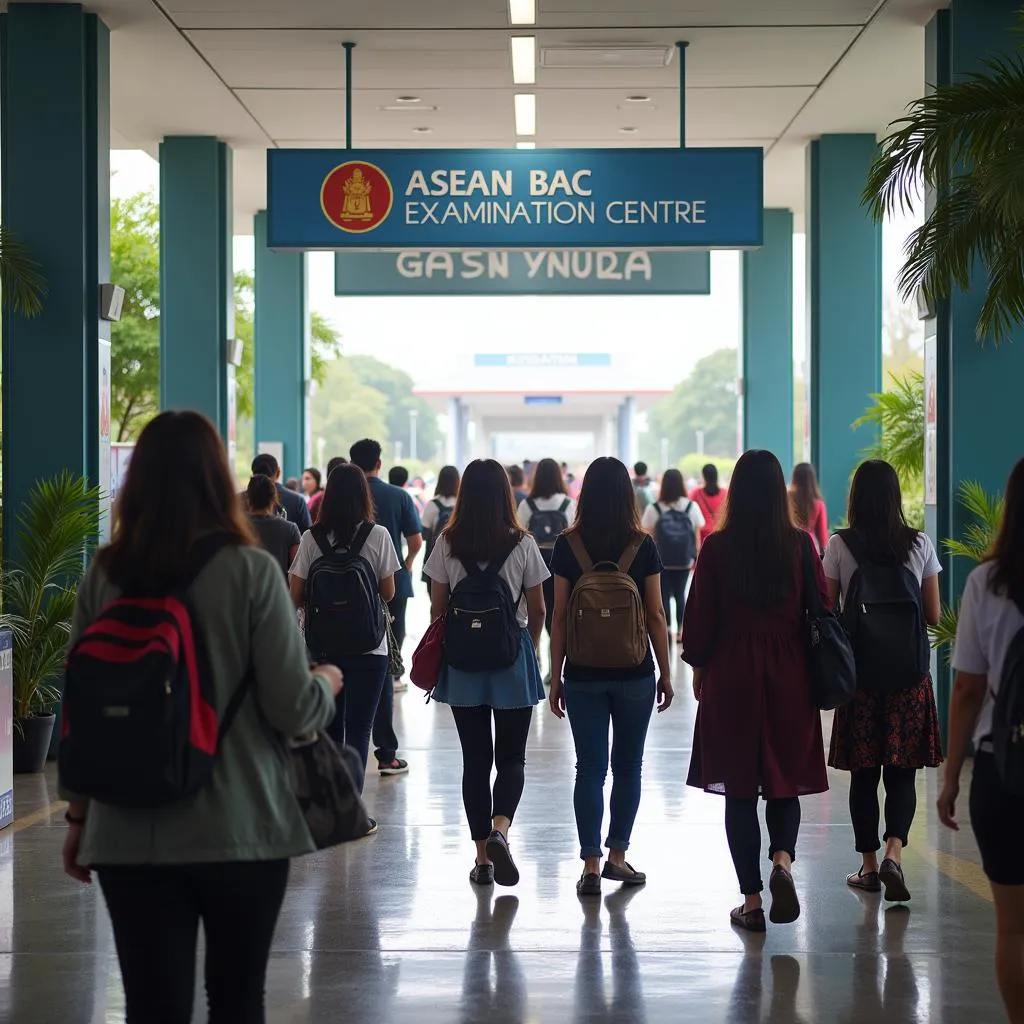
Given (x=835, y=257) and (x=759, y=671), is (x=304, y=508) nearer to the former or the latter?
(x=759, y=671)

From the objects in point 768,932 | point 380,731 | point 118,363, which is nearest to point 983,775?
point 768,932

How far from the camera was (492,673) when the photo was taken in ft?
18.2

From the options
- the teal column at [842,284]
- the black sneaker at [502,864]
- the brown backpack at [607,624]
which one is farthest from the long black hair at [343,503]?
the teal column at [842,284]

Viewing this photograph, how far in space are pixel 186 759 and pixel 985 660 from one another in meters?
1.95

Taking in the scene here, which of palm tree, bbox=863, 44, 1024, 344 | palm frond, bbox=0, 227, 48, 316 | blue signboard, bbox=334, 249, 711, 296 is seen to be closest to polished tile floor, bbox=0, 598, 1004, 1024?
palm tree, bbox=863, 44, 1024, 344

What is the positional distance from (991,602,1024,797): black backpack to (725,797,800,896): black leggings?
169cm

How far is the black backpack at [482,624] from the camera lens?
549 cm

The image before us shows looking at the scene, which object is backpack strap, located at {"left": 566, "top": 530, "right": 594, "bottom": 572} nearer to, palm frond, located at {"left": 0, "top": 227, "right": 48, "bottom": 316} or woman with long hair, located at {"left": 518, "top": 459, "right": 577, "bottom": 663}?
palm frond, located at {"left": 0, "top": 227, "right": 48, "bottom": 316}

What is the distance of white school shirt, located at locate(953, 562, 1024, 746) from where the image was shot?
3.48 m


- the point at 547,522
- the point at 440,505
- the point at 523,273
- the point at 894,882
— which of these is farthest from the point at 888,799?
the point at 523,273

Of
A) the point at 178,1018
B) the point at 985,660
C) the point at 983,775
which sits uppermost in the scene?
the point at 985,660

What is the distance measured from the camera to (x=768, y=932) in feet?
16.7

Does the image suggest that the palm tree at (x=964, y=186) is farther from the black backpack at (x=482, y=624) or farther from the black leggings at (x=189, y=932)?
the black leggings at (x=189, y=932)

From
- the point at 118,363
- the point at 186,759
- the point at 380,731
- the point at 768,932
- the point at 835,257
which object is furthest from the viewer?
the point at 118,363
